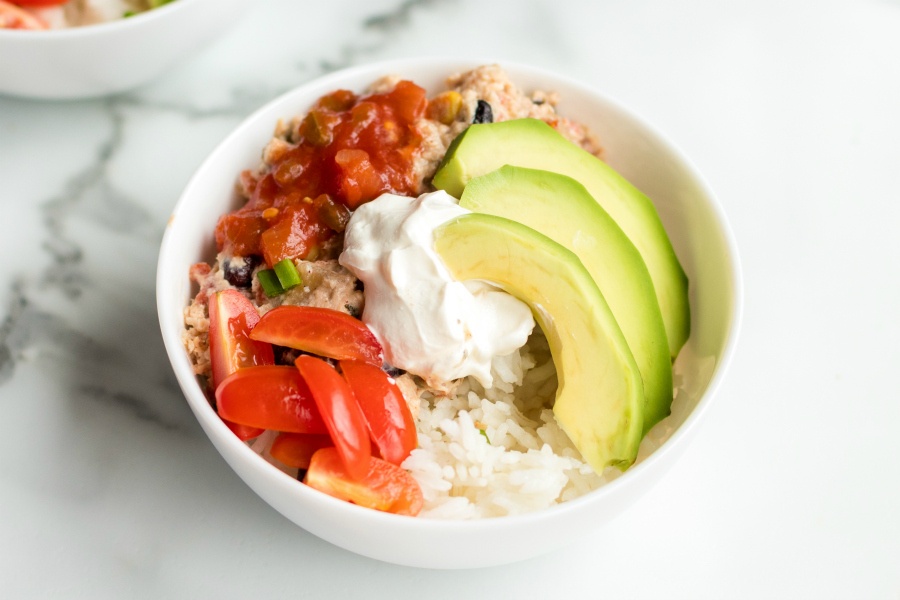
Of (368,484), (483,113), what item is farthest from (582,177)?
(368,484)

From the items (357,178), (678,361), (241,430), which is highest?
(357,178)

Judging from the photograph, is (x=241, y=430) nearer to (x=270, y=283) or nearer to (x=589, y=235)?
(x=270, y=283)

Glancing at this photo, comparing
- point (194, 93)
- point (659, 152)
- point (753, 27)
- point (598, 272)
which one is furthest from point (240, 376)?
point (753, 27)

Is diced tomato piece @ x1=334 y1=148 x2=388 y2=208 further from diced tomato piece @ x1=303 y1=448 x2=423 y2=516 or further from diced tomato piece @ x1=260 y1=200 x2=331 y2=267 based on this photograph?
diced tomato piece @ x1=303 y1=448 x2=423 y2=516

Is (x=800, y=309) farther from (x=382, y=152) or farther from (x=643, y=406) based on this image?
(x=382, y=152)

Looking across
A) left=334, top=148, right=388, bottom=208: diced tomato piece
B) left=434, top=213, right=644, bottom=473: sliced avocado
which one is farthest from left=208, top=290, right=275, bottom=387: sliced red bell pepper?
left=434, top=213, right=644, bottom=473: sliced avocado

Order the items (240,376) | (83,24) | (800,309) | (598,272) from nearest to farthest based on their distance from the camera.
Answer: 1. (240,376)
2. (598,272)
3. (800,309)
4. (83,24)
